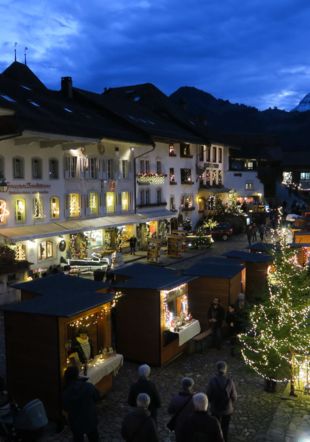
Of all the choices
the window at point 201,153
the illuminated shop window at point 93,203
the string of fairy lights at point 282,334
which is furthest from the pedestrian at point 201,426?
the window at point 201,153

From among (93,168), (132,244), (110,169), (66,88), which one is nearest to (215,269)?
(132,244)

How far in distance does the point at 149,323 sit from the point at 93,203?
2078 cm

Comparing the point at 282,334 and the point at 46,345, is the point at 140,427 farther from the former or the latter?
the point at 282,334

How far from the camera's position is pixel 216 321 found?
15.4 meters

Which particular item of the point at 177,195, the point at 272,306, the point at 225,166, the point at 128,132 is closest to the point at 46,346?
the point at 272,306

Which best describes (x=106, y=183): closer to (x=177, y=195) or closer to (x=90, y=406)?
(x=177, y=195)

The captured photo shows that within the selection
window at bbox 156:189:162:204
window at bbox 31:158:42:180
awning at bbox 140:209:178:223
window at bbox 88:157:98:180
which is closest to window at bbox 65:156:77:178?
window at bbox 88:157:98:180

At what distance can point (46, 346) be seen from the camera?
10.1 metres

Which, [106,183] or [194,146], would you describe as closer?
[106,183]

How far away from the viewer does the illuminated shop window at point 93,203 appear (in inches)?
1312

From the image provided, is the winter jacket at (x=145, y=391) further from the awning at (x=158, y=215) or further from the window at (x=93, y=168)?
the awning at (x=158, y=215)

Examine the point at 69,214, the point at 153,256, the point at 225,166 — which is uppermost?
the point at 225,166

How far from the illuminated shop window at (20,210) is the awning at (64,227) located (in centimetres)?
50

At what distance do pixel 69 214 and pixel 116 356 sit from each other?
66.0 feet
